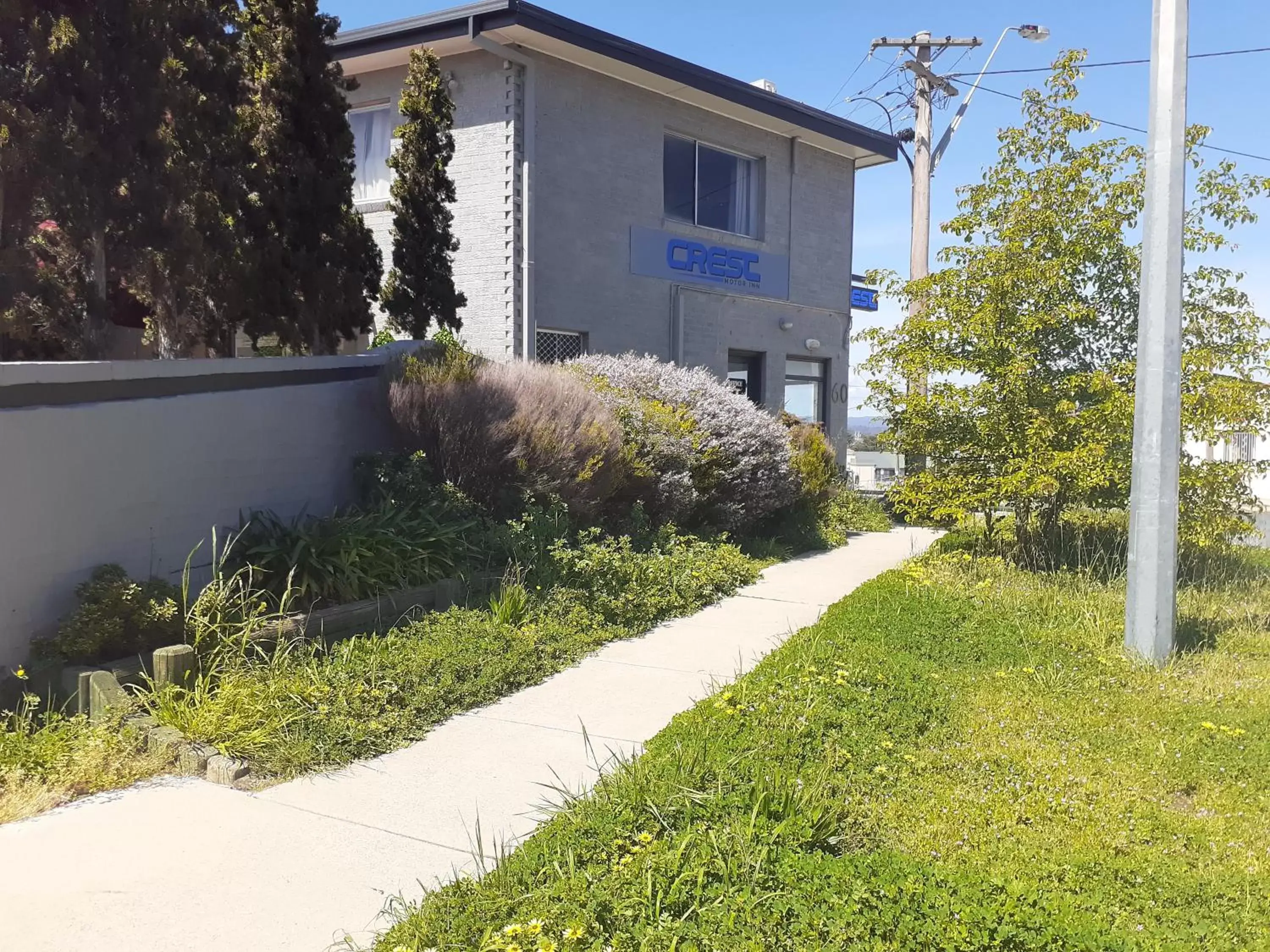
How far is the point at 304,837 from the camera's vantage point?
3.90 metres

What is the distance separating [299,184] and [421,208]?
165cm

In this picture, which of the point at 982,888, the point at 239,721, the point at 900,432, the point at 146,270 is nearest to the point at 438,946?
the point at 982,888

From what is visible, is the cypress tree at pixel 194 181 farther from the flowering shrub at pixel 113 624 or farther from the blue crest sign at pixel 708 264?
the blue crest sign at pixel 708 264

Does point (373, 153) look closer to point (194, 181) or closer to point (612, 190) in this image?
point (612, 190)

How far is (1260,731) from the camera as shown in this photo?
16.1 feet

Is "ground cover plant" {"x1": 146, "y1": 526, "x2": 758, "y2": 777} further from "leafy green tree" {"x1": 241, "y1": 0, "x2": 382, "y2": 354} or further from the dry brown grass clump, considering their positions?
"leafy green tree" {"x1": 241, "y1": 0, "x2": 382, "y2": 354}

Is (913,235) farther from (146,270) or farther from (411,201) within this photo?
(146,270)

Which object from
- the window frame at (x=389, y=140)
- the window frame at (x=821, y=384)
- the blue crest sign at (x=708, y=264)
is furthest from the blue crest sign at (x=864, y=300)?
the window frame at (x=389, y=140)

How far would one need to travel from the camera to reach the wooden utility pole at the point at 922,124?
17.1m

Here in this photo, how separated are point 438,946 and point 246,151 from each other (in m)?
7.64

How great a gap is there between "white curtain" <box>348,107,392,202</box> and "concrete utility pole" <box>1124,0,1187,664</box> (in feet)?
31.4

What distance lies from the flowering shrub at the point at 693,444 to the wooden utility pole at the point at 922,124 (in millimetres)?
6792

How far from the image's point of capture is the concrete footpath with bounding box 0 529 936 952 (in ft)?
10.7

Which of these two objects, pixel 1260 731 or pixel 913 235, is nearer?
pixel 1260 731
